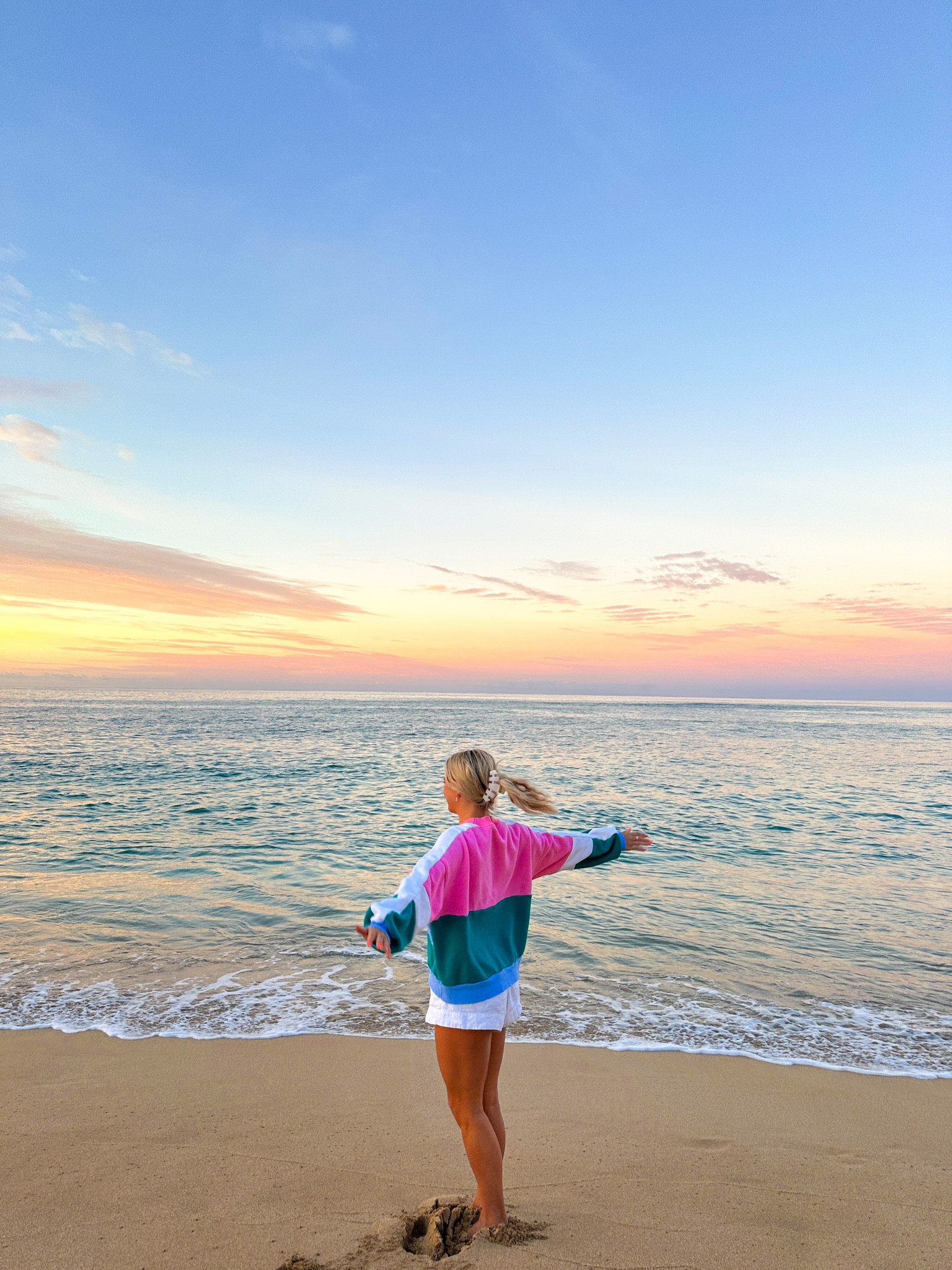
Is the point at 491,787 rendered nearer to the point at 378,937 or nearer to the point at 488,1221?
the point at 378,937

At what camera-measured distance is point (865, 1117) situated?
462 centimetres

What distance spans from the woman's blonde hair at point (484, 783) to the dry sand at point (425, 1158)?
74.8 inches

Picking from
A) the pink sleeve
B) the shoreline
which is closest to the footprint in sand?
the pink sleeve

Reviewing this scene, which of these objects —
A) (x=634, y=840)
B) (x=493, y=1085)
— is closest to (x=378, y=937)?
(x=493, y=1085)

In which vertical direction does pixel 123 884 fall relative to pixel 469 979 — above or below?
below

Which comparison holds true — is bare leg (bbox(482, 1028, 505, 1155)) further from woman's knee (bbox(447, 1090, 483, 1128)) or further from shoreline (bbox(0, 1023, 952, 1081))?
shoreline (bbox(0, 1023, 952, 1081))

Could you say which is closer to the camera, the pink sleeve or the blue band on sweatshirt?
the blue band on sweatshirt

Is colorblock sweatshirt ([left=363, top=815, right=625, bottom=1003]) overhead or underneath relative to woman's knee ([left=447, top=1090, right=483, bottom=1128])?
overhead


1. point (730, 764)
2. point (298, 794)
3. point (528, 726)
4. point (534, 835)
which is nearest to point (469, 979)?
point (534, 835)

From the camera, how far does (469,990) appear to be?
9.62ft

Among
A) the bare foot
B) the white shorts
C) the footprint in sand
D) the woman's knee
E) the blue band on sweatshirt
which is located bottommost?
the footprint in sand

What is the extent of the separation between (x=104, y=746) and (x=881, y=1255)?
33.0 metres

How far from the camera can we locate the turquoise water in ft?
20.1

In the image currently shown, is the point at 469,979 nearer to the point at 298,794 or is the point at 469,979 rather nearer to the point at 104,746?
the point at 298,794
